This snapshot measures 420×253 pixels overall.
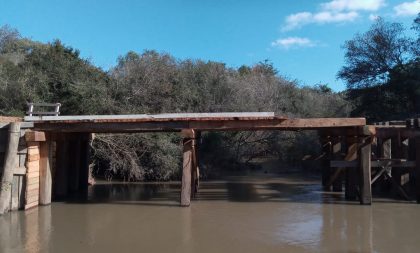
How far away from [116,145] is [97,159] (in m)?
1.78

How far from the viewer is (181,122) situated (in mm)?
12836

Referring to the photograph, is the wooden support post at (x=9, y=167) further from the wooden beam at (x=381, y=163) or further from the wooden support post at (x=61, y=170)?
the wooden beam at (x=381, y=163)

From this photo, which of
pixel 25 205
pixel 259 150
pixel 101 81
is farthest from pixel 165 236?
pixel 259 150

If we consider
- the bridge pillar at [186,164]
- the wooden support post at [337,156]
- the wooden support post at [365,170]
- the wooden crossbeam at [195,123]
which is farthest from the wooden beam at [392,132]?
the bridge pillar at [186,164]

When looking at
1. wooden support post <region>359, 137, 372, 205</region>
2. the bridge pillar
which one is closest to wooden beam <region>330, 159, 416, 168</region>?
wooden support post <region>359, 137, 372, 205</region>

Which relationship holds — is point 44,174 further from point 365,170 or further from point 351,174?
point 351,174

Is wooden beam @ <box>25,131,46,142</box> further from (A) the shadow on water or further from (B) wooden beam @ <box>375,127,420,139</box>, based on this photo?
(B) wooden beam @ <box>375,127,420,139</box>

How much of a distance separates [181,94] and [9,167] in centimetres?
1590

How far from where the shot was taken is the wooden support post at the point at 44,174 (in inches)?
506

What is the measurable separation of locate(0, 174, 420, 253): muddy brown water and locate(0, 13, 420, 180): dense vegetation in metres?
6.13

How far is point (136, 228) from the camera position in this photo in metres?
10.3

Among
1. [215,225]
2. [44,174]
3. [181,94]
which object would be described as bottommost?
[215,225]

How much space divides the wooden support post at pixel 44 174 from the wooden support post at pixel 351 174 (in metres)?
9.01

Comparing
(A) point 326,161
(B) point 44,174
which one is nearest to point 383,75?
(A) point 326,161
